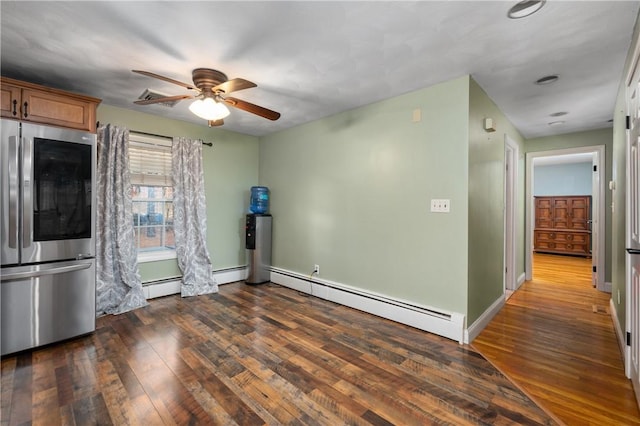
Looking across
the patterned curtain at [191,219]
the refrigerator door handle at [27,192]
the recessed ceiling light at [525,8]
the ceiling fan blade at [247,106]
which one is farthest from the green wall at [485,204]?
the refrigerator door handle at [27,192]

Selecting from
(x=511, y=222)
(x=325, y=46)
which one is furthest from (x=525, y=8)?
(x=511, y=222)

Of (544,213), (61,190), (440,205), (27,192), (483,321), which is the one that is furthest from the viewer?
(544,213)

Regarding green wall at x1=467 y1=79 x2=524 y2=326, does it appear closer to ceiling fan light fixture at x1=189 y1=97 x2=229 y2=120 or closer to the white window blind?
ceiling fan light fixture at x1=189 y1=97 x2=229 y2=120

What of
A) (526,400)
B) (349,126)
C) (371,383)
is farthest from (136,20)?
(526,400)

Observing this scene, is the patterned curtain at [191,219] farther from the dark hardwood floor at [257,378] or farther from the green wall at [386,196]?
the green wall at [386,196]

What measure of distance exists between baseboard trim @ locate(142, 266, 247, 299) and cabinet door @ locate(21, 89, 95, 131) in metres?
2.14

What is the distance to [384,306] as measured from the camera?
3289mm

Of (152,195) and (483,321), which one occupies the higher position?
(152,195)

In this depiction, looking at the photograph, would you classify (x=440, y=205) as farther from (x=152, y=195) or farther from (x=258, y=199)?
(x=152, y=195)

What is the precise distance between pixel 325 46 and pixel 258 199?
9.90 feet

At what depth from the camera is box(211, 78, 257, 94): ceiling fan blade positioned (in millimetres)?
2254

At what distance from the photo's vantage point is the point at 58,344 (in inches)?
104

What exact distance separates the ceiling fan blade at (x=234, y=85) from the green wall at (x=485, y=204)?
2.05 meters

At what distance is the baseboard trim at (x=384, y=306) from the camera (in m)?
2.79
